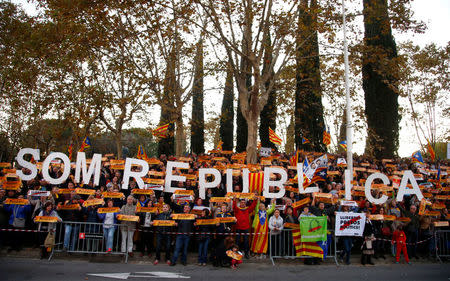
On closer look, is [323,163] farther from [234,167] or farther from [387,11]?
[387,11]

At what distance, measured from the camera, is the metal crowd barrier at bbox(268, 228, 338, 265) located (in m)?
10.9

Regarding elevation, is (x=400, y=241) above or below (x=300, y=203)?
below

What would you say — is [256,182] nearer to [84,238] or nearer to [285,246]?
[285,246]

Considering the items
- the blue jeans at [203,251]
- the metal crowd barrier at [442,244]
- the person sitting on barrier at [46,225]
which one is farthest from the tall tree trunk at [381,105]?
the person sitting on barrier at [46,225]

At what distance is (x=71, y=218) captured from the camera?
10.8m

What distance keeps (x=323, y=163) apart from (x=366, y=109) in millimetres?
17696

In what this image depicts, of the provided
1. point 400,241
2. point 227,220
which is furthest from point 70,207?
point 400,241

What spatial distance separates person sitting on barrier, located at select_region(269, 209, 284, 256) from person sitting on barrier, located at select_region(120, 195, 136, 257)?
411cm

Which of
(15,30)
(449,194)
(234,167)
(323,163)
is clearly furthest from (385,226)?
(15,30)

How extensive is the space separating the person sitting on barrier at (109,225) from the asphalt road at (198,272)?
0.57 metres

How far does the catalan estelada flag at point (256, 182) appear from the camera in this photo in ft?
38.8

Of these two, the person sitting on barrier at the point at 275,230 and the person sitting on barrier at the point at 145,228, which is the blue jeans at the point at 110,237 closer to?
the person sitting on barrier at the point at 145,228

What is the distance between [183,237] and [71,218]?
3.42 meters

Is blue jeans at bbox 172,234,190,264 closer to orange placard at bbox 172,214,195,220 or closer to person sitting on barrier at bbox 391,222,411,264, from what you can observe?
orange placard at bbox 172,214,195,220
